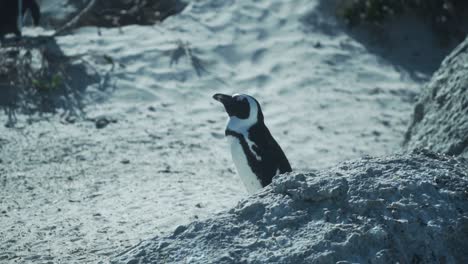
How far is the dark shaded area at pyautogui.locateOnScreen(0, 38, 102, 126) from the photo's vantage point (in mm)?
6262

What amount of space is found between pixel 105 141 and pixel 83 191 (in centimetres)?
100

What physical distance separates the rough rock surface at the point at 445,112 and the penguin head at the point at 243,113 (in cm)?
122

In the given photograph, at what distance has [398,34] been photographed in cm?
849

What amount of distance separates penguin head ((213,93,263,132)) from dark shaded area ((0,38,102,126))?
1.87 m

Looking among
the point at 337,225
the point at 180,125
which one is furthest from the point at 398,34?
the point at 337,225

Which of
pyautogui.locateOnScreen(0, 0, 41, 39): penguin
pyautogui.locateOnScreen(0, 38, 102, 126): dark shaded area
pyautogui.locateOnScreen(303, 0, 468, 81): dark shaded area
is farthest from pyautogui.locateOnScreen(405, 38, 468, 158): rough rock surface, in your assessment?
pyautogui.locateOnScreen(0, 0, 41, 39): penguin

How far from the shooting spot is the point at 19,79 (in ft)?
21.5

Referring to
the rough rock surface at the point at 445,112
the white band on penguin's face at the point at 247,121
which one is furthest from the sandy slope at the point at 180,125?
the rough rock surface at the point at 445,112

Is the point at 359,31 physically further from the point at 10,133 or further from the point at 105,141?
the point at 10,133

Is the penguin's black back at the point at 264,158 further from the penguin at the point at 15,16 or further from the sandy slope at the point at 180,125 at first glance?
the penguin at the point at 15,16

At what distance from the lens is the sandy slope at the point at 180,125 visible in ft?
14.2

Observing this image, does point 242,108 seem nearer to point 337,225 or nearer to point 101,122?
point 101,122

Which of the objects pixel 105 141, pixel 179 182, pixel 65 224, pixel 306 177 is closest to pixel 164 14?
pixel 105 141

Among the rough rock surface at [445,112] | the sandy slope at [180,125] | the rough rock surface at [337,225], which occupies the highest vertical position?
the rough rock surface at [337,225]
